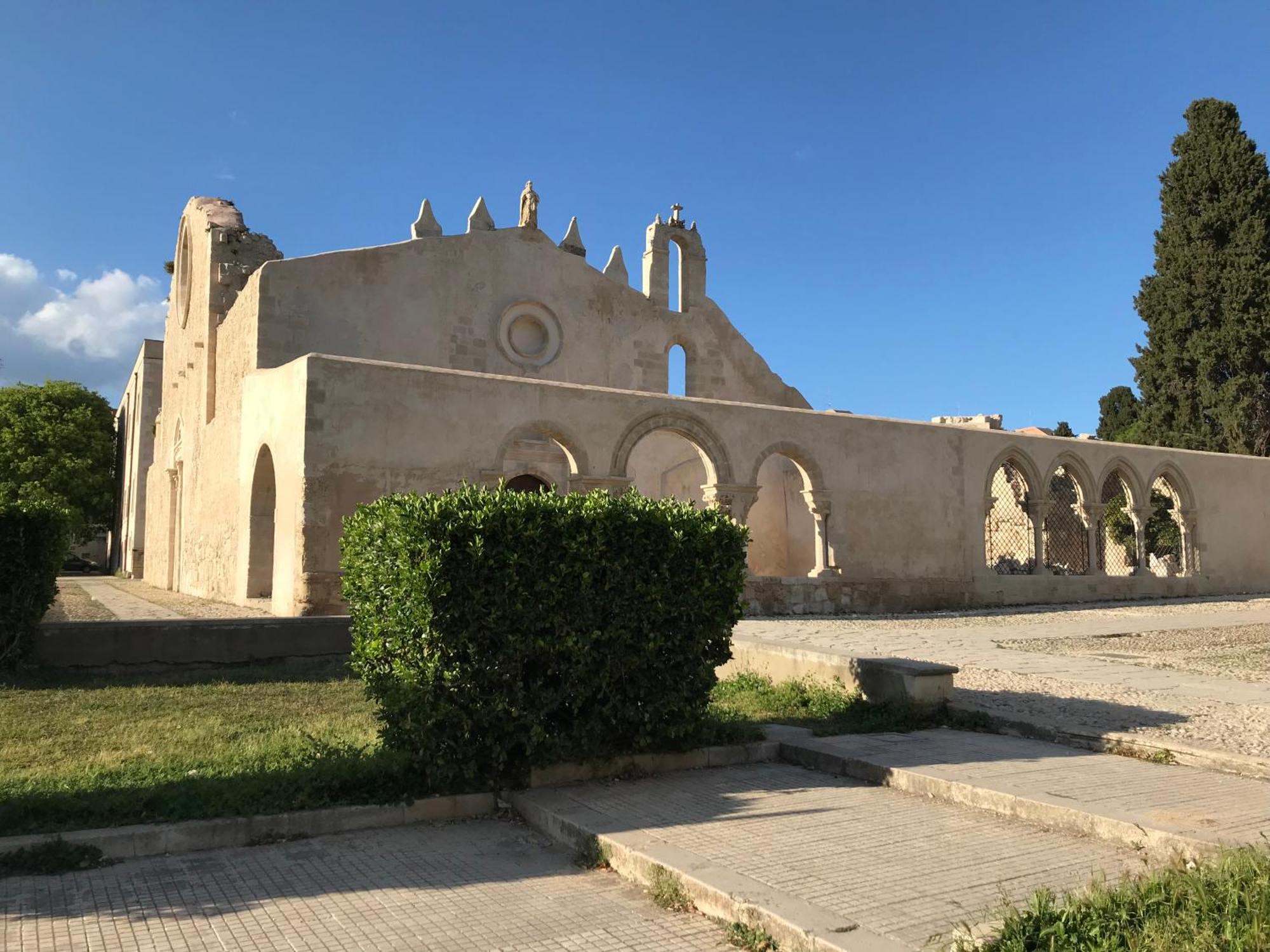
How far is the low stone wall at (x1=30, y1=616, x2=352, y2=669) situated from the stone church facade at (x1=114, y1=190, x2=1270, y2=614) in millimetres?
2741

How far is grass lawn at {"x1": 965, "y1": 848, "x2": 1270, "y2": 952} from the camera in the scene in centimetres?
261

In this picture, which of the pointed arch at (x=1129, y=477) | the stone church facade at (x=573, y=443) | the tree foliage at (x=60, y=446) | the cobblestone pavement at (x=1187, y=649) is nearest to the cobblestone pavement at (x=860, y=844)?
the cobblestone pavement at (x=1187, y=649)

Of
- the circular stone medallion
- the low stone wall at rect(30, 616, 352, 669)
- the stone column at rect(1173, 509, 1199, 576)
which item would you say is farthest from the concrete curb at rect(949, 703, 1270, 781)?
the stone column at rect(1173, 509, 1199, 576)

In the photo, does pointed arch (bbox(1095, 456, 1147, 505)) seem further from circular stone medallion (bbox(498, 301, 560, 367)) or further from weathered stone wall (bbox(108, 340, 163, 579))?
weathered stone wall (bbox(108, 340, 163, 579))

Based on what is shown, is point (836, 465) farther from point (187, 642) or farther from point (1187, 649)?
point (187, 642)

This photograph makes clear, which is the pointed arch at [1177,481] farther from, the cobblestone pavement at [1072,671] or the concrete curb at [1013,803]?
the concrete curb at [1013,803]

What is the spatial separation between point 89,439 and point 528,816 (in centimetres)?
4484

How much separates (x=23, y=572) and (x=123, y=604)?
9839mm

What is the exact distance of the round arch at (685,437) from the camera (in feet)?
48.2

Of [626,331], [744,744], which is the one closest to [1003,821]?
[744,744]

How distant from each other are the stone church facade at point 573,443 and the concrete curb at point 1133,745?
690 cm

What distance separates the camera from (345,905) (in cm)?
352

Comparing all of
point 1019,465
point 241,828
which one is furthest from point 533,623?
point 1019,465

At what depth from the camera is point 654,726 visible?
5.44 meters
